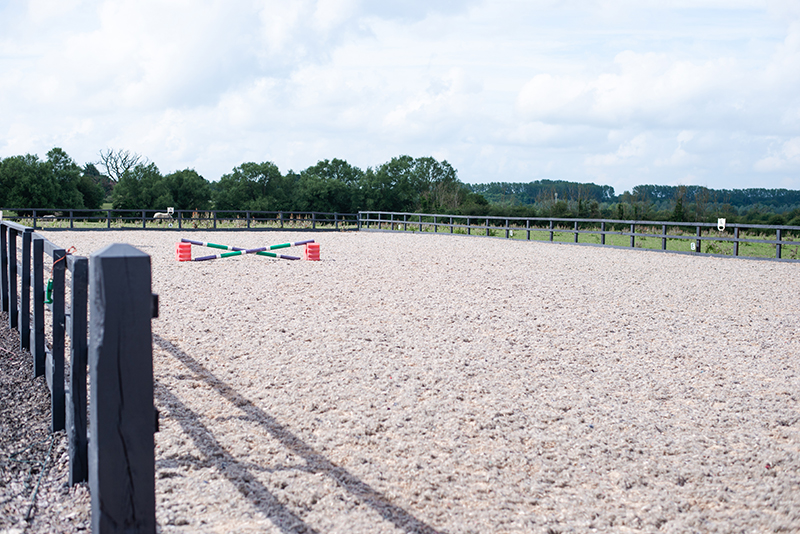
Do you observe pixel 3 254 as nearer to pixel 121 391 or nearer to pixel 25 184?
pixel 121 391

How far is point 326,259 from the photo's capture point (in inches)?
585

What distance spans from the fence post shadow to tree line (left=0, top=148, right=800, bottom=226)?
3919cm

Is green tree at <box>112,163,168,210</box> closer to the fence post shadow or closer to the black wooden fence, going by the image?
the fence post shadow

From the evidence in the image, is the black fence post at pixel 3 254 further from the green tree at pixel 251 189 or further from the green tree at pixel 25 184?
the green tree at pixel 251 189

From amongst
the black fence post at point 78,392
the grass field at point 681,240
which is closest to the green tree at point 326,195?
the grass field at point 681,240

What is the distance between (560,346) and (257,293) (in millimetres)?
4673

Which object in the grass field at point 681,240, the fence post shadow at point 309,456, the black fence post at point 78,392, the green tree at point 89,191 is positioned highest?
the green tree at point 89,191

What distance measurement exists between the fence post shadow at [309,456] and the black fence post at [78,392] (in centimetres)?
67

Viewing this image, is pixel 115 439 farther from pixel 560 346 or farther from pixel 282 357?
pixel 560 346

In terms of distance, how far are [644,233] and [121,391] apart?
85.6ft

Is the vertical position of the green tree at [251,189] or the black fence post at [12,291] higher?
the green tree at [251,189]

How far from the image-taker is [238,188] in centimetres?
5928

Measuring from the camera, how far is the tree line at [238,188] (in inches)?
1852

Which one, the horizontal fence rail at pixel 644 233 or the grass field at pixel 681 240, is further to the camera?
the grass field at pixel 681 240
